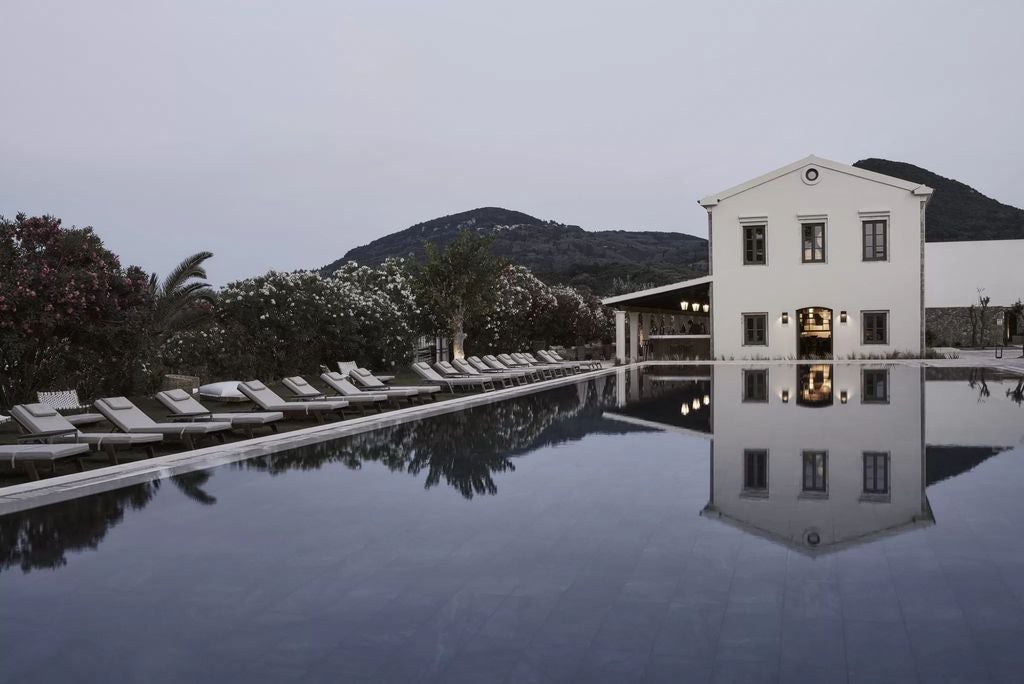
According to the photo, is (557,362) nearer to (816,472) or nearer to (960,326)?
(816,472)

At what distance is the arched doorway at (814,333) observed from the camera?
92.9ft

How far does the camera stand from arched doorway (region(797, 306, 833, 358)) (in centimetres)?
2833

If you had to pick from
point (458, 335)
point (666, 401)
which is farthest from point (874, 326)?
point (666, 401)

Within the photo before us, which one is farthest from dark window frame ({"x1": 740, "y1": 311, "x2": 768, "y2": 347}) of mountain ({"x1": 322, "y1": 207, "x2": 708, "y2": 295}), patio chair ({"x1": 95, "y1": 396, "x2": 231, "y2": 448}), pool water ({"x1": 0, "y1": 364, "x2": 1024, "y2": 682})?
mountain ({"x1": 322, "y1": 207, "x2": 708, "y2": 295})

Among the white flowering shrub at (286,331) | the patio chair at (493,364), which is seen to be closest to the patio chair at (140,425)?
the white flowering shrub at (286,331)

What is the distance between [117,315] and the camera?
13992 mm

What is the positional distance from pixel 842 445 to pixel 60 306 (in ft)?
36.3

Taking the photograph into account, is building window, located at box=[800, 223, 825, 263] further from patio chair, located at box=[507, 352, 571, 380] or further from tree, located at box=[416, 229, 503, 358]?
tree, located at box=[416, 229, 503, 358]

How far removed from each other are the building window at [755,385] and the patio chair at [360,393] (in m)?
5.70

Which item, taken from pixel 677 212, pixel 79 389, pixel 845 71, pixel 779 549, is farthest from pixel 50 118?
pixel 677 212

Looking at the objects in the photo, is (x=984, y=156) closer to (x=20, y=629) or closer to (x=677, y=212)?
(x=677, y=212)

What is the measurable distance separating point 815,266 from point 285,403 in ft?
69.6

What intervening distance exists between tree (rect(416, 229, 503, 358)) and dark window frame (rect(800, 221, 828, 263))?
10198 mm

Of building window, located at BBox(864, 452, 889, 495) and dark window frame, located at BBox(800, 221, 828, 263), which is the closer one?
building window, located at BBox(864, 452, 889, 495)
